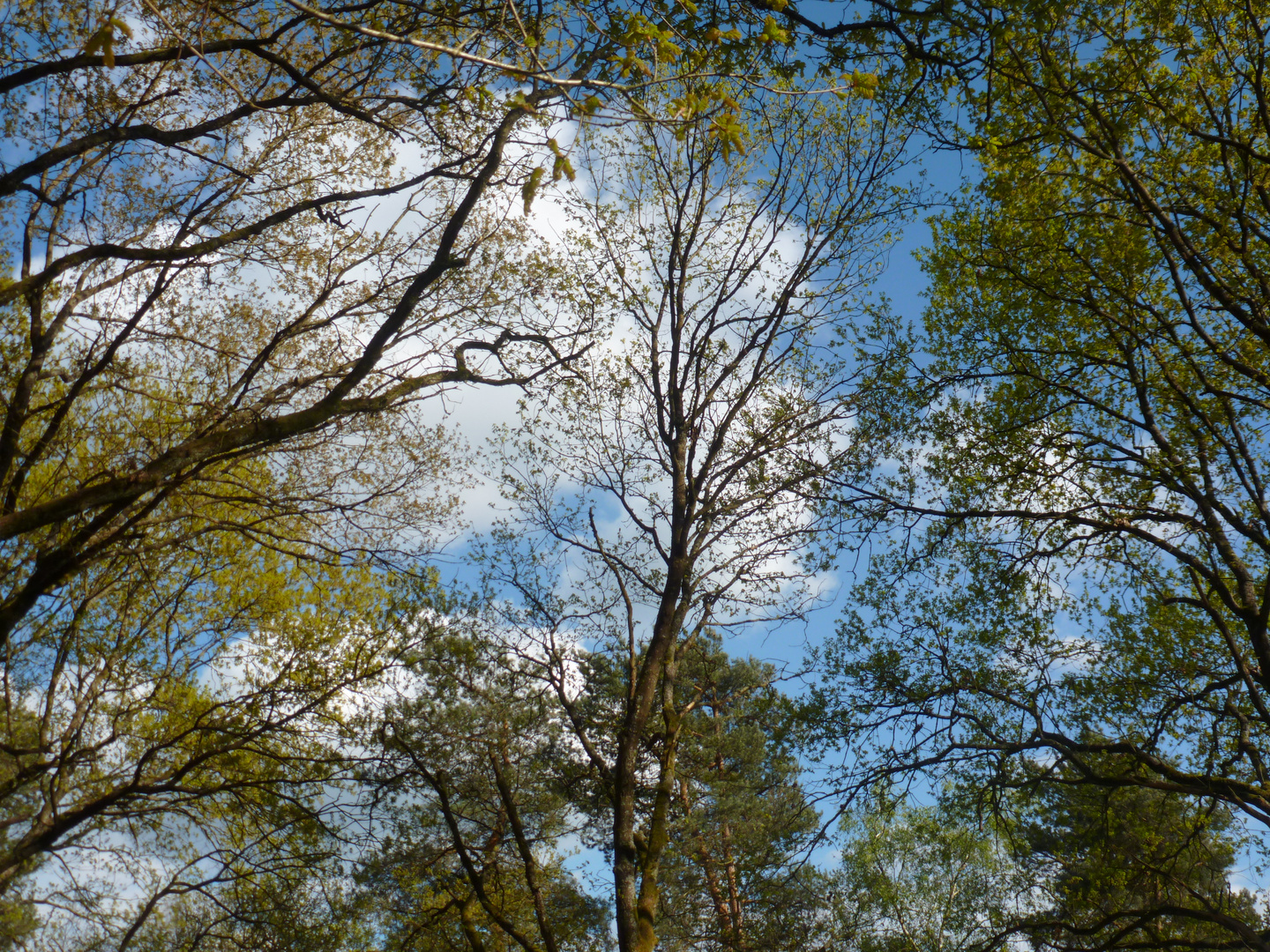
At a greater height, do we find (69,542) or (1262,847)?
(69,542)

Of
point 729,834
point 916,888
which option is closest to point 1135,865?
point 729,834

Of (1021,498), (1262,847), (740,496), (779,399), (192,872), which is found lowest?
(1262,847)

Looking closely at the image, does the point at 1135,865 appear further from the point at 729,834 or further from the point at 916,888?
the point at 916,888

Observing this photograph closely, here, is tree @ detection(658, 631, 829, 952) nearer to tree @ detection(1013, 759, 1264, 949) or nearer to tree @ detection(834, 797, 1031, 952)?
tree @ detection(834, 797, 1031, 952)

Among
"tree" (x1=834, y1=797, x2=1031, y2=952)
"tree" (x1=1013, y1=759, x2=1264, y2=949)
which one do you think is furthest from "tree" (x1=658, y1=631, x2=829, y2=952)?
"tree" (x1=1013, y1=759, x2=1264, y2=949)

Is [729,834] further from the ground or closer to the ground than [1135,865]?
further from the ground

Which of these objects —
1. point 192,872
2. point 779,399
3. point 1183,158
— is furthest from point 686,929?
point 1183,158

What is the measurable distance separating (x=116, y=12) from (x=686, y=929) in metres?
A: 17.9

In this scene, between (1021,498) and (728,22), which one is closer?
(728,22)

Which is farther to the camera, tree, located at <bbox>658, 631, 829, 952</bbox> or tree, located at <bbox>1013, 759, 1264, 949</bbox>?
tree, located at <bbox>658, 631, 829, 952</bbox>

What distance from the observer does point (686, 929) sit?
17.4 m

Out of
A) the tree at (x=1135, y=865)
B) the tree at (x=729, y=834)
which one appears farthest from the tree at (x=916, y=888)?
the tree at (x=1135, y=865)

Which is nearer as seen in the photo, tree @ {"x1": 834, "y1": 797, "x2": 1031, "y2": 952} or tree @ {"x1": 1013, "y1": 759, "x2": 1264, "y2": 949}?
tree @ {"x1": 1013, "y1": 759, "x2": 1264, "y2": 949}

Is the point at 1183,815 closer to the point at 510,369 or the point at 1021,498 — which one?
the point at 1021,498
